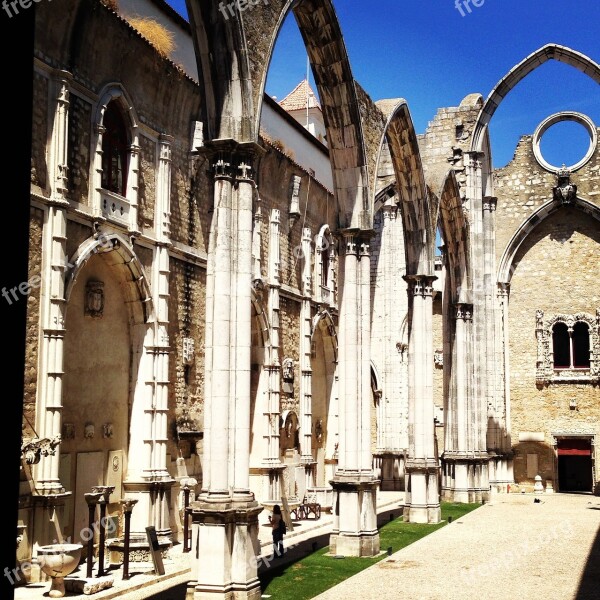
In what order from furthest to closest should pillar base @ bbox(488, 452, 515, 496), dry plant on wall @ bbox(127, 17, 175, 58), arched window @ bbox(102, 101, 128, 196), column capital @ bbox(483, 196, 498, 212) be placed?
1. column capital @ bbox(483, 196, 498, 212)
2. pillar base @ bbox(488, 452, 515, 496)
3. dry plant on wall @ bbox(127, 17, 175, 58)
4. arched window @ bbox(102, 101, 128, 196)

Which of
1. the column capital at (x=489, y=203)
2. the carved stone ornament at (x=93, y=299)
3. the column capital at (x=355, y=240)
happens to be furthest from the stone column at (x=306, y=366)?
the carved stone ornament at (x=93, y=299)

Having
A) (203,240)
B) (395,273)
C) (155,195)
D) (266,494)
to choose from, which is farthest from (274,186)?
(395,273)

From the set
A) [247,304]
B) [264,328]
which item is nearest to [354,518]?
[247,304]

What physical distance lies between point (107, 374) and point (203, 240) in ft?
14.4

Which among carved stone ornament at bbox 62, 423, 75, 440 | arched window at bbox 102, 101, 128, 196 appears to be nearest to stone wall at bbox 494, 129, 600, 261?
arched window at bbox 102, 101, 128, 196

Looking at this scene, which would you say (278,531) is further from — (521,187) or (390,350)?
(521,187)

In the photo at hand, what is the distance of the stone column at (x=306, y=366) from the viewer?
75.8ft

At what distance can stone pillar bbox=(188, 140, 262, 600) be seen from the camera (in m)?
9.57

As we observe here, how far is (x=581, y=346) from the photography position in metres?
29.1

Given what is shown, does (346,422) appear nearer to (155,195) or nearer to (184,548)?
(184,548)

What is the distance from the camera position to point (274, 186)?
21938 millimetres

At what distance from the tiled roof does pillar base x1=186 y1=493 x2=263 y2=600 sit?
98.3 ft

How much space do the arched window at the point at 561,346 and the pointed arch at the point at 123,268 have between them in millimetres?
18624

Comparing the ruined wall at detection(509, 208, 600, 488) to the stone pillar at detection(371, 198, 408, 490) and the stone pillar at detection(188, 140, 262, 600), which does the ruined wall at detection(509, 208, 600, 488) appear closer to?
the stone pillar at detection(371, 198, 408, 490)
